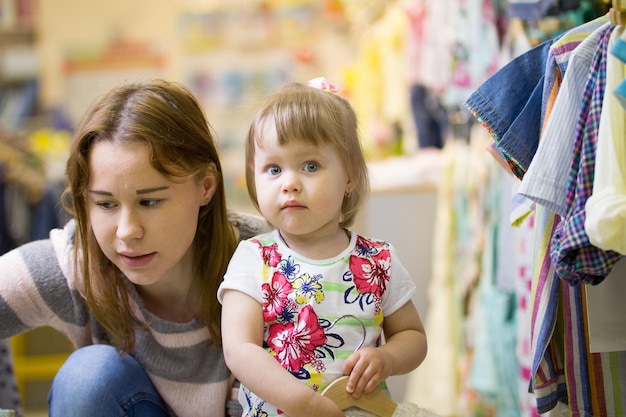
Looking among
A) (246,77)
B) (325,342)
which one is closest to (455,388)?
(325,342)

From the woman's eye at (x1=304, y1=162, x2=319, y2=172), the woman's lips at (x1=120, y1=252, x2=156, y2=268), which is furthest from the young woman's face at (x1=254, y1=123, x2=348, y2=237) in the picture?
the woman's lips at (x1=120, y1=252, x2=156, y2=268)

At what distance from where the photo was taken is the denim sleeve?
1.27 m

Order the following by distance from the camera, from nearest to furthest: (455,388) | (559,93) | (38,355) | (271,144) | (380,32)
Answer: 1. (559,93)
2. (271,144)
3. (455,388)
4. (38,355)
5. (380,32)

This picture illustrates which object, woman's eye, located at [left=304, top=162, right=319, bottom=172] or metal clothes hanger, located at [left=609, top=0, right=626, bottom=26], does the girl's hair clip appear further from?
metal clothes hanger, located at [left=609, top=0, right=626, bottom=26]

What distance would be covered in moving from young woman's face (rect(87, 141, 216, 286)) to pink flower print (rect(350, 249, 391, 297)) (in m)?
0.35

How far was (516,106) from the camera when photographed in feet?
4.27

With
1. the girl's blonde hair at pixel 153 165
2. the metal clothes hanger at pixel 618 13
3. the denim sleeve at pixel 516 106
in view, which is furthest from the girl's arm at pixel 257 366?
the metal clothes hanger at pixel 618 13

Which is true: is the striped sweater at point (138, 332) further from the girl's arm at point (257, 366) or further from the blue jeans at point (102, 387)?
the girl's arm at point (257, 366)

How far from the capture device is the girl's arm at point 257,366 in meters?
1.14

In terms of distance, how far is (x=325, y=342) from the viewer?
123 centimetres

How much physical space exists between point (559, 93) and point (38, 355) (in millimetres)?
3277

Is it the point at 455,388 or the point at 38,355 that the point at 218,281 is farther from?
the point at 38,355

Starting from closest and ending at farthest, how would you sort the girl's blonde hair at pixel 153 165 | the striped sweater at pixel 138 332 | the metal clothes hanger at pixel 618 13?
the metal clothes hanger at pixel 618 13
the girl's blonde hair at pixel 153 165
the striped sweater at pixel 138 332

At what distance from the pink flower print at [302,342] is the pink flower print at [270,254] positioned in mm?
99
